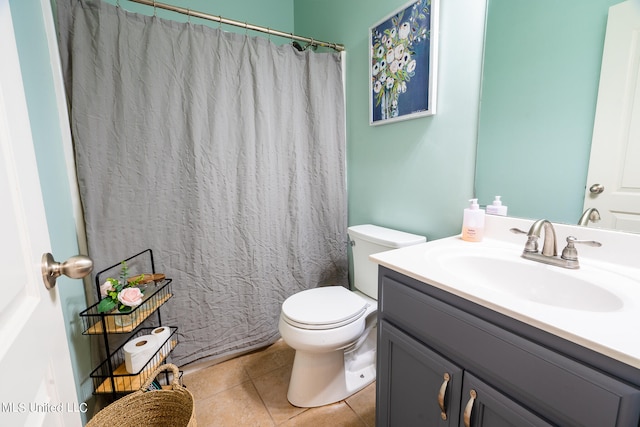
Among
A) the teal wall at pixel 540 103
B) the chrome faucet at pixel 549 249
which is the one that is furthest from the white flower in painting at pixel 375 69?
the chrome faucet at pixel 549 249

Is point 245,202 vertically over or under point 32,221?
under

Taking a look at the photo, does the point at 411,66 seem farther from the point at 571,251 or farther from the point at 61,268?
the point at 61,268

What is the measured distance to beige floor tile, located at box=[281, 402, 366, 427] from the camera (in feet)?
4.24

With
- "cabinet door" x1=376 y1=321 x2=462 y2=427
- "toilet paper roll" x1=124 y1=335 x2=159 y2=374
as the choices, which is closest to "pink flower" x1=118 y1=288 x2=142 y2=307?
"toilet paper roll" x1=124 y1=335 x2=159 y2=374

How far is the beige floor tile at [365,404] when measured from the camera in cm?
131

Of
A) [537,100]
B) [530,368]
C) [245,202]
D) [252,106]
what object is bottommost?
[530,368]

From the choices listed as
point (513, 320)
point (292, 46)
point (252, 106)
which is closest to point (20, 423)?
point (513, 320)

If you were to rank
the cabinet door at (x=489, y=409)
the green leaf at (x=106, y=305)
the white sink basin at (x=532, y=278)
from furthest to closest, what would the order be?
the green leaf at (x=106, y=305) < the white sink basin at (x=532, y=278) < the cabinet door at (x=489, y=409)

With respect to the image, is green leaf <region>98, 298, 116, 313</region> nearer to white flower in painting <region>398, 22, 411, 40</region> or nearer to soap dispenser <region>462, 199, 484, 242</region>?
soap dispenser <region>462, 199, 484, 242</region>

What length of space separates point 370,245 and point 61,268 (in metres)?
1.25

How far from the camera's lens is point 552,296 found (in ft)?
2.84

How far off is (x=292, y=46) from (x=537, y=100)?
1.32 m

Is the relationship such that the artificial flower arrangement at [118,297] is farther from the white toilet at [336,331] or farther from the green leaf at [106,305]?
the white toilet at [336,331]

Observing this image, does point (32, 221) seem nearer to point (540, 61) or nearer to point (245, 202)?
point (245, 202)
